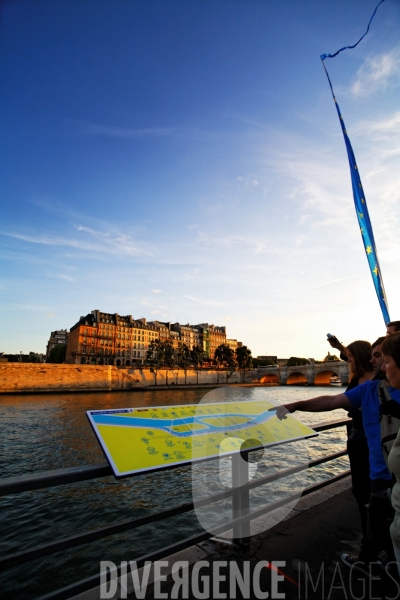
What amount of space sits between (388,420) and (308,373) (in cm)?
8727

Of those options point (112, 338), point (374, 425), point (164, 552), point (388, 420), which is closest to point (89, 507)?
point (164, 552)

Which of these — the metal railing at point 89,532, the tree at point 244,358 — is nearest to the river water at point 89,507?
the metal railing at point 89,532

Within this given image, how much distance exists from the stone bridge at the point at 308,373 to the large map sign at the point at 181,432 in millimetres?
76452

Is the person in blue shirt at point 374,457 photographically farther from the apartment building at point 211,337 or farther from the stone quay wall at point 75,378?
the apartment building at point 211,337

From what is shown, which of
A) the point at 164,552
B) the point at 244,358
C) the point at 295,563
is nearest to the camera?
the point at 164,552

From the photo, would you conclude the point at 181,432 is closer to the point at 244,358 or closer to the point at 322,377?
the point at 322,377

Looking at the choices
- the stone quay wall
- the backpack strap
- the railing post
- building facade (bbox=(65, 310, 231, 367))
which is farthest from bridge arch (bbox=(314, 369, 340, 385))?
the backpack strap

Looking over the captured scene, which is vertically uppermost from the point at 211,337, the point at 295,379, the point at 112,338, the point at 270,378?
the point at 211,337

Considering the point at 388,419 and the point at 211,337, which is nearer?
the point at 388,419

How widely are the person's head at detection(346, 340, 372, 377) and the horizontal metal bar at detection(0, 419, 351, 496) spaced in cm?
228

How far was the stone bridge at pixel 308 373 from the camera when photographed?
246ft

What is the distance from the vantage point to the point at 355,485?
9.82ft

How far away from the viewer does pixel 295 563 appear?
2.80m

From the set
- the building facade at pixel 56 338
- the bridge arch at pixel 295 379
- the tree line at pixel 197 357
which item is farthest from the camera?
the building facade at pixel 56 338
